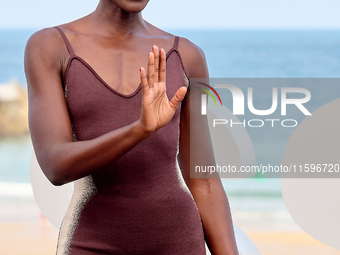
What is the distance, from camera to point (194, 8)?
25.0 m

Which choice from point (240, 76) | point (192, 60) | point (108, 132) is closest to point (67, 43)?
point (108, 132)

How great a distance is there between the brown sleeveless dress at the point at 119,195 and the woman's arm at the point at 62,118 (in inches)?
2.1

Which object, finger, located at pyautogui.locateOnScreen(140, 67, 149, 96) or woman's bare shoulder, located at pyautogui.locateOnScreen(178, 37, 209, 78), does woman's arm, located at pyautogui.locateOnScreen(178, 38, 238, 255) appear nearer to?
woman's bare shoulder, located at pyautogui.locateOnScreen(178, 37, 209, 78)

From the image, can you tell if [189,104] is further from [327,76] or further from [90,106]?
[327,76]

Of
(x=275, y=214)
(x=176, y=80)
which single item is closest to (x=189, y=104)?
(x=176, y=80)

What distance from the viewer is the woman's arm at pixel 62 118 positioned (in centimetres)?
148

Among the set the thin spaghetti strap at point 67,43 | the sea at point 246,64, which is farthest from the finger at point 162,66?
the sea at point 246,64

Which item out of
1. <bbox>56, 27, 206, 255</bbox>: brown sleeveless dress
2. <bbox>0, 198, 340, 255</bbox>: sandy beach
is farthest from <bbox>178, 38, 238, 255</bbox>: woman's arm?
<bbox>0, 198, 340, 255</bbox>: sandy beach

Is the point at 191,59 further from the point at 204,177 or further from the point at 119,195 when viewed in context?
the point at 119,195

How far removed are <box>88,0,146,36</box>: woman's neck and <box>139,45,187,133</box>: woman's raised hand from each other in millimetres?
321

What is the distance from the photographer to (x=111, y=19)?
181 cm

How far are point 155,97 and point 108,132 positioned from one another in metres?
0.17

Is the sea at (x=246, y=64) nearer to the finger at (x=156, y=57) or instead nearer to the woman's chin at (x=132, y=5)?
the woman's chin at (x=132, y=5)

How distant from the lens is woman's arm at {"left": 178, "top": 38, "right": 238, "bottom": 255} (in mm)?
1854
